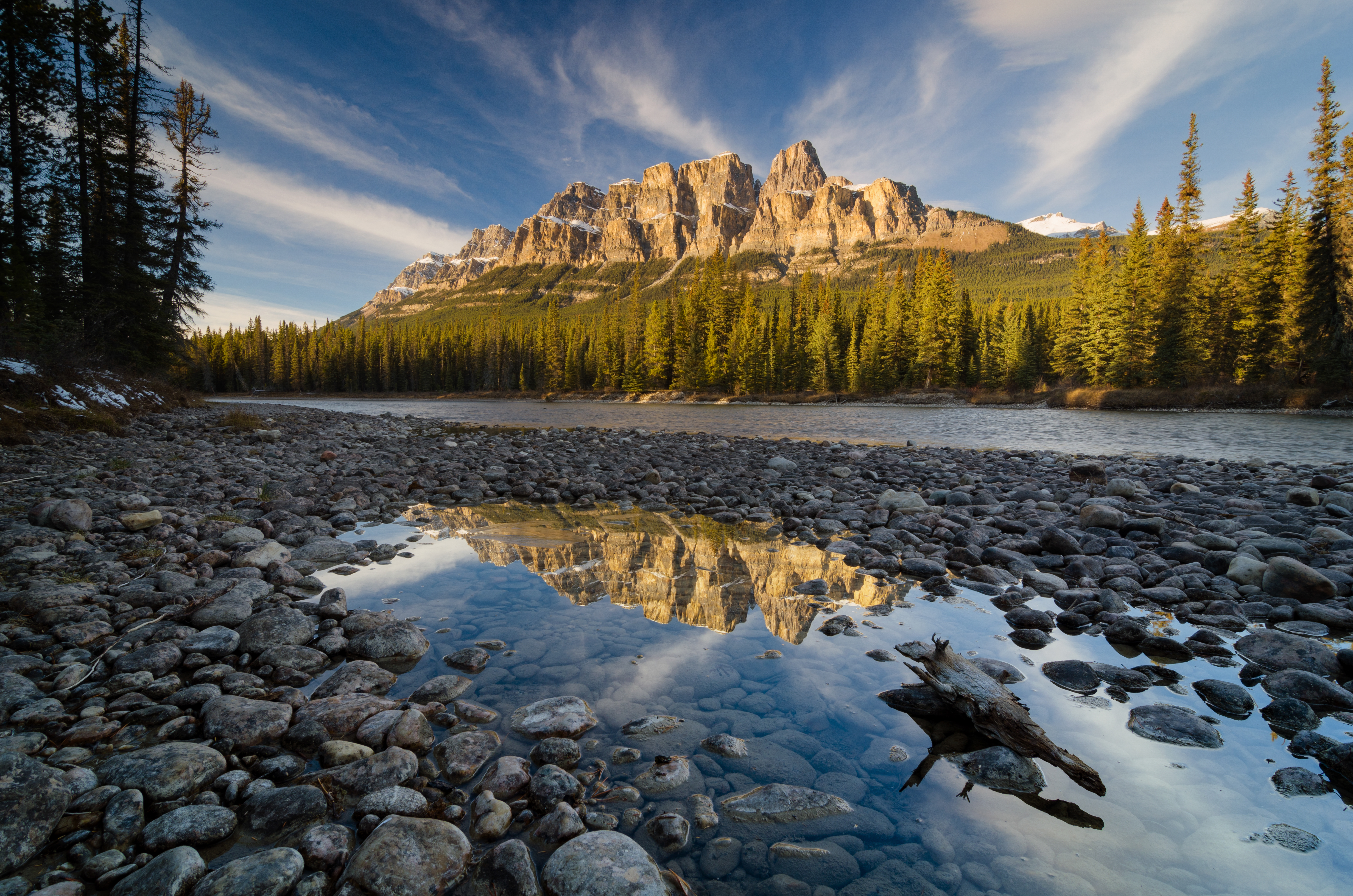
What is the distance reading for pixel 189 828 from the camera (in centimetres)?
181

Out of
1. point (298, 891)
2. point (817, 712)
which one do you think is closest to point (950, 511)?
point (817, 712)

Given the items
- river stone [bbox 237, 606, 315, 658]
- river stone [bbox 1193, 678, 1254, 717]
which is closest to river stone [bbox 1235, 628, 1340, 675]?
river stone [bbox 1193, 678, 1254, 717]

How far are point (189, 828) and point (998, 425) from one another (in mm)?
28247

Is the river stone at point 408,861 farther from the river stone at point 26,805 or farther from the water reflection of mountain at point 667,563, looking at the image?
the water reflection of mountain at point 667,563

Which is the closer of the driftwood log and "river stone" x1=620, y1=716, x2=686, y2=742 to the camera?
the driftwood log

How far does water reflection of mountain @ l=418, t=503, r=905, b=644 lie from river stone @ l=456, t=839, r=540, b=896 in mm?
2273

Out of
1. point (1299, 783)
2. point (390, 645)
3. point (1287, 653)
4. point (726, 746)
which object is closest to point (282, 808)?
point (390, 645)

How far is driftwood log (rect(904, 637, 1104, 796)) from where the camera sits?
2.31m

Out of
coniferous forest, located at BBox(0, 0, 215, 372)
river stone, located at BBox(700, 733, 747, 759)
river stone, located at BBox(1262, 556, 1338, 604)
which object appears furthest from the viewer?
coniferous forest, located at BBox(0, 0, 215, 372)

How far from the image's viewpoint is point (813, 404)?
51.1 metres

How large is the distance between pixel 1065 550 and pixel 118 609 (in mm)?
7561

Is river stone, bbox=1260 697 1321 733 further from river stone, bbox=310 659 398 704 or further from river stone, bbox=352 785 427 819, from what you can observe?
river stone, bbox=310 659 398 704

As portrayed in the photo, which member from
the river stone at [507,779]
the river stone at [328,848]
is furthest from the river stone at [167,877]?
the river stone at [507,779]

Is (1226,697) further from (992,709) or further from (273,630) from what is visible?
(273,630)
